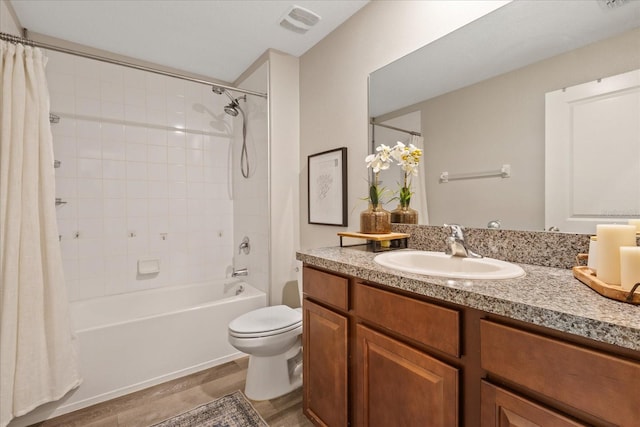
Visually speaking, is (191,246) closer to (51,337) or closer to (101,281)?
(101,281)

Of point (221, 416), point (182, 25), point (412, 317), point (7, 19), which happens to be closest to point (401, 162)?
point (412, 317)

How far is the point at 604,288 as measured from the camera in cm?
70

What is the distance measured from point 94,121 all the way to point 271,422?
8.58 feet

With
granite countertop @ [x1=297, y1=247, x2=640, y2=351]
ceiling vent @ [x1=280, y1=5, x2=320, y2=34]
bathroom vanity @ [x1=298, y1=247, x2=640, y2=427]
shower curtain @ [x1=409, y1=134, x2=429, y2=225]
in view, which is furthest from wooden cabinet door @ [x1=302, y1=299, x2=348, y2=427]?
ceiling vent @ [x1=280, y1=5, x2=320, y2=34]

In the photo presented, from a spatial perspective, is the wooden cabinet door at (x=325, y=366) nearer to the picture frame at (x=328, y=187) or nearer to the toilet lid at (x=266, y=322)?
the toilet lid at (x=266, y=322)

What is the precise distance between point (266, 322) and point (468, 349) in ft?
4.29

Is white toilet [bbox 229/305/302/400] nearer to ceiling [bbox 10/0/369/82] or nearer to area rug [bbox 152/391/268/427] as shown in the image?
area rug [bbox 152/391/268/427]

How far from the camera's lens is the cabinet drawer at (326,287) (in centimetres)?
119

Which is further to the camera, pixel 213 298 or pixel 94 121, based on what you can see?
pixel 213 298

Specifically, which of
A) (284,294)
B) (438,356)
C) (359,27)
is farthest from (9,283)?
(359,27)

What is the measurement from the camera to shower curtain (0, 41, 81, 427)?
1436 mm

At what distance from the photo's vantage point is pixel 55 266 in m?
1.56

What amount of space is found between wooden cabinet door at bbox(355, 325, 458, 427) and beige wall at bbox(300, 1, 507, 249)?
1.00 meters

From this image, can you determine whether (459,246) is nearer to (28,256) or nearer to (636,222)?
(636,222)
